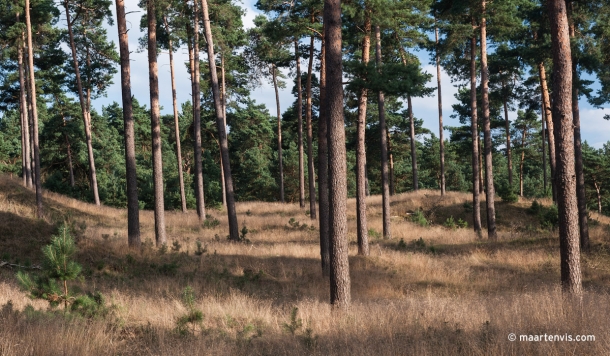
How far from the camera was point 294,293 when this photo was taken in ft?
34.2

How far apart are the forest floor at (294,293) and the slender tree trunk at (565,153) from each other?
0.62 meters

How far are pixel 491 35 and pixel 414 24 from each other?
5.28 meters

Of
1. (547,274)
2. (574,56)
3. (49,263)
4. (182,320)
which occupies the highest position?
(574,56)

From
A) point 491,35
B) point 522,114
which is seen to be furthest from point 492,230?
point 522,114

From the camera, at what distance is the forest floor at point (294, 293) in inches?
209

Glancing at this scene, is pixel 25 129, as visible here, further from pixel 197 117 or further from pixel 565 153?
pixel 565 153

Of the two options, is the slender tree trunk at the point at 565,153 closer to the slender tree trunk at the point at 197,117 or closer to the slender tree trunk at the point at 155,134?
Result: the slender tree trunk at the point at 155,134

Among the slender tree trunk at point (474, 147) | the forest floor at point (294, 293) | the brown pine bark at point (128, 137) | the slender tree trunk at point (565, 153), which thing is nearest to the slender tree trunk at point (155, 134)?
the brown pine bark at point (128, 137)

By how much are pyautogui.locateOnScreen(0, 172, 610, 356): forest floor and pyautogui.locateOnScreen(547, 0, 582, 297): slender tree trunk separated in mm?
616

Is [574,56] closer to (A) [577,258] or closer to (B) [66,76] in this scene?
(A) [577,258]

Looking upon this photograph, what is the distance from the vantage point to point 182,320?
652 centimetres

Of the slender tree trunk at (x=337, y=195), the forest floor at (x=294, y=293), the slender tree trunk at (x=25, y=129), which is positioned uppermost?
the slender tree trunk at (x=25, y=129)

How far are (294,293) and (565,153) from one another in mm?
6752

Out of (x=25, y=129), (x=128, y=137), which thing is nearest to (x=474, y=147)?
(x=128, y=137)
